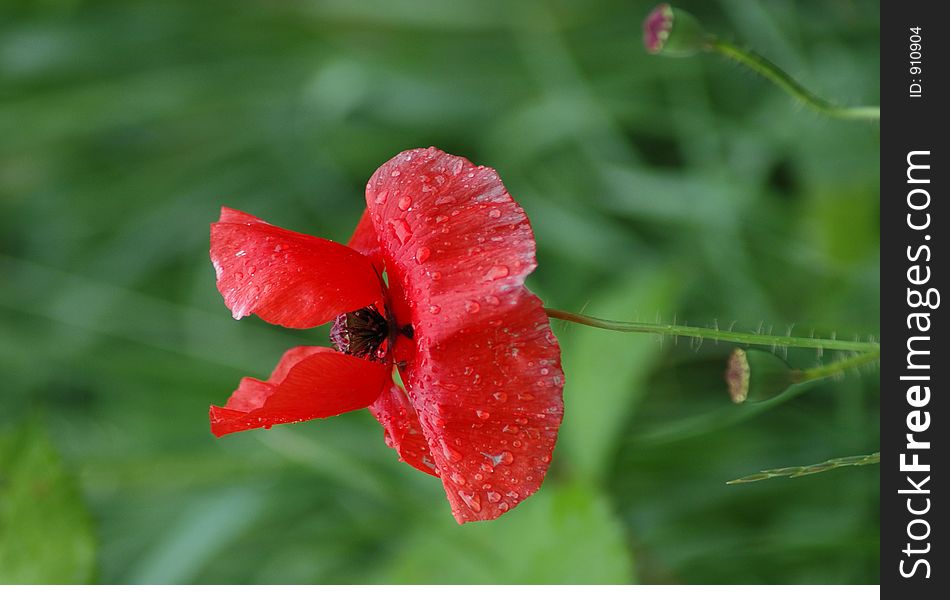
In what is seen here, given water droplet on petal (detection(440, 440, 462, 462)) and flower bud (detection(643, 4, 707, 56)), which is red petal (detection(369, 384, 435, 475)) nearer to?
water droplet on petal (detection(440, 440, 462, 462))

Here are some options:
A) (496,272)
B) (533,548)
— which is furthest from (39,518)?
(496,272)

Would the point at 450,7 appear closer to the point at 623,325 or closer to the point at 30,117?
the point at 30,117

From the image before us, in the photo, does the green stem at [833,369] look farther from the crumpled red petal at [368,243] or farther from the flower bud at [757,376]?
the crumpled red petal at [368,243]

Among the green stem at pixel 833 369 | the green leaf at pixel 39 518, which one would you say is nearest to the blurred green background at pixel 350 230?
the green leaf at pixel 39 518

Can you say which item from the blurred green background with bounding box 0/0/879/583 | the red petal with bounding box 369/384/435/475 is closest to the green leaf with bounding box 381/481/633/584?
the blurred green background with bounding box 0/0/879/583

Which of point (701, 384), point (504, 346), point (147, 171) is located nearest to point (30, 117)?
point (147, 171)
